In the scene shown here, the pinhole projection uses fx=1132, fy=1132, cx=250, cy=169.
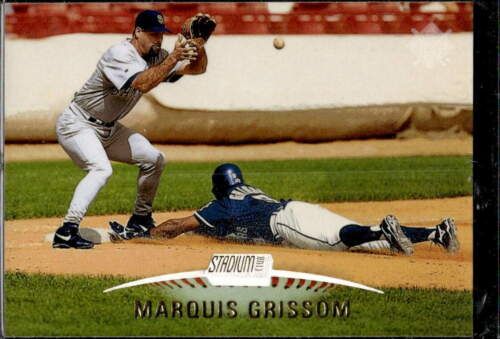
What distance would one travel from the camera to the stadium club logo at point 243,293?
617cm

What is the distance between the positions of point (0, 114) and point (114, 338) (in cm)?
140

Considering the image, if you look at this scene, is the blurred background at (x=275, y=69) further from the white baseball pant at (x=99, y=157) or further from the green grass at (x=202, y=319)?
the green grass at (x=202, y=319)

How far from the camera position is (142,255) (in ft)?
20.7

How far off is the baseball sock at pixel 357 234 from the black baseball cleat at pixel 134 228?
109cm

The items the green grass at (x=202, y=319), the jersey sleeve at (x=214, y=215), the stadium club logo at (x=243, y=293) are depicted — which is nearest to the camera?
the green grass at (x=202, y=319)

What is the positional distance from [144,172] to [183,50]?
72 cm

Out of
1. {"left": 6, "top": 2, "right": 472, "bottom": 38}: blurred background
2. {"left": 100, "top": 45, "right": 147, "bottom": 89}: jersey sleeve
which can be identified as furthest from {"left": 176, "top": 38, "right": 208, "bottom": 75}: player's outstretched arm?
{"left": 100, "top": 45, "right": 147, "bottom": 89}: jersey sleeve

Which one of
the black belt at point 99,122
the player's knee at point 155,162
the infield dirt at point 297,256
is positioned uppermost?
the black belt at point 99,122

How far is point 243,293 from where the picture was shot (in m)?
6.17

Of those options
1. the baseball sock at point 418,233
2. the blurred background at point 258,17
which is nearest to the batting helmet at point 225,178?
the blurred background at point 258,17

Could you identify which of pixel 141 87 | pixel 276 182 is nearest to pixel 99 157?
pixel 141 87

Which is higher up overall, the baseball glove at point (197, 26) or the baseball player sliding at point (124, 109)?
the baseball glove at point (197, 26)

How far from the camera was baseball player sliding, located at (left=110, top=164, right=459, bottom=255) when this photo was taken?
20.8 ft

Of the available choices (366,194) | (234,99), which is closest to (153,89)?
(234,99)
